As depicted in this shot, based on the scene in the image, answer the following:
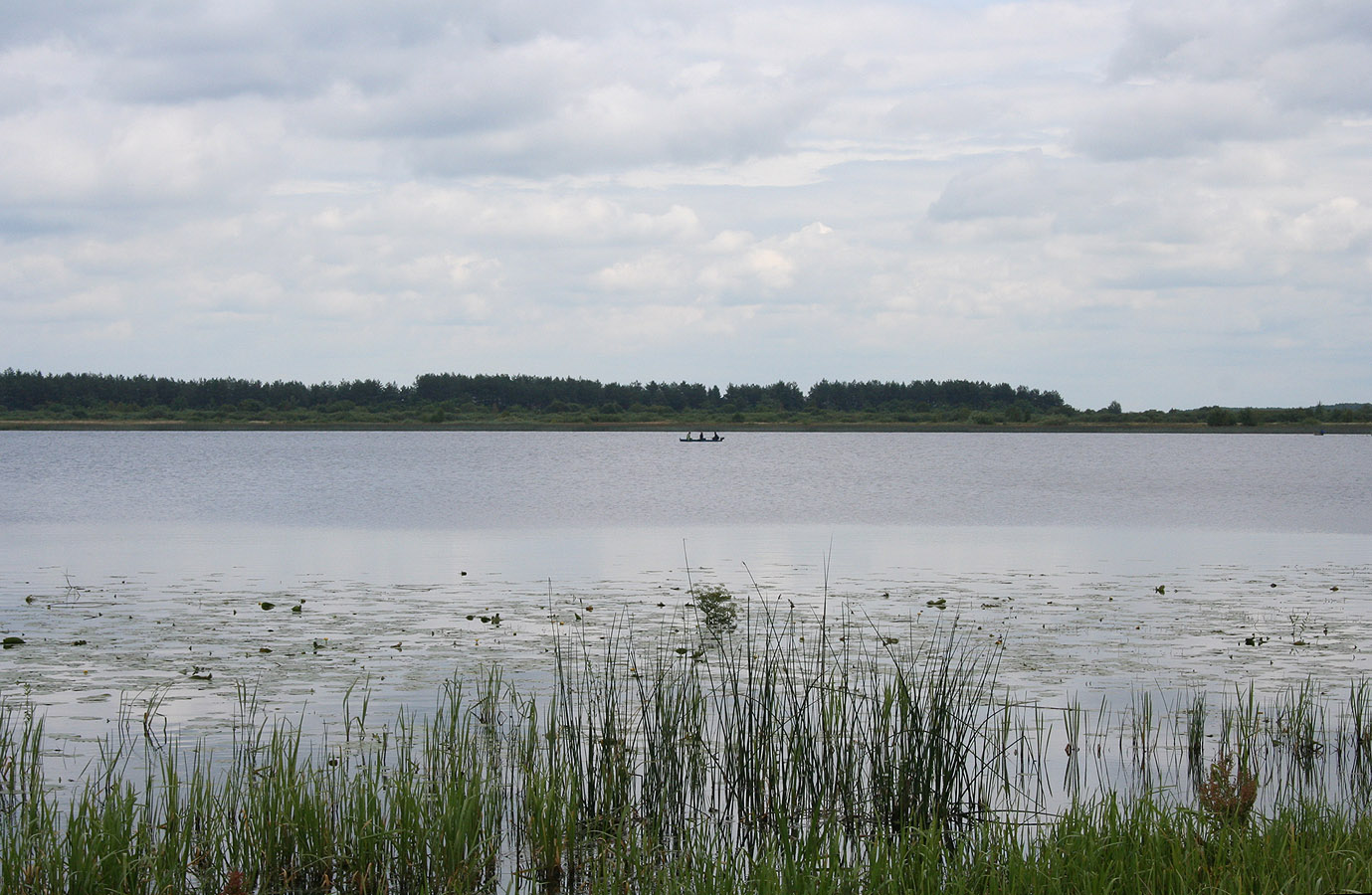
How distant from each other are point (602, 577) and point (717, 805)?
39.3ft

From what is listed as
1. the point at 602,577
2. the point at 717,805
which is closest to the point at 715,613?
the point at 717,805

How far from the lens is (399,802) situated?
6.76 m

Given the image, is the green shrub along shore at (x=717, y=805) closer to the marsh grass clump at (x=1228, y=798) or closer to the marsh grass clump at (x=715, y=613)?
the marsh grass clump at (x=1228, y=798)

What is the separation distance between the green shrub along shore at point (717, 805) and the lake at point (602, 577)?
159 centimetres

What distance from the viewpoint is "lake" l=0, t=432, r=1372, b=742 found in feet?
39.7

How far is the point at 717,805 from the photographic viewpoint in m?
8.25

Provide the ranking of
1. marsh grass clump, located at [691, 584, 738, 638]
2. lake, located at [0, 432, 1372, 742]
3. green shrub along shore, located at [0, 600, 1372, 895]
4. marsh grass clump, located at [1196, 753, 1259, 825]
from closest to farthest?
green shrub along shore, located at [0, 600, 1372, 895] < marsh grass clump, located at [1196, 753, 1259, 825] < lake, located at [0, 432, 1372, 742] < marsh grass clump, located at [691, 584, 738, 638]

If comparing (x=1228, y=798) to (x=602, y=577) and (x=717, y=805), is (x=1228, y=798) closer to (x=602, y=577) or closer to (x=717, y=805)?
(x=717, y=805)

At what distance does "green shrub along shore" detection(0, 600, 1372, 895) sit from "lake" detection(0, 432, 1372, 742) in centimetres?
159

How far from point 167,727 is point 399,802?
3.67 metres

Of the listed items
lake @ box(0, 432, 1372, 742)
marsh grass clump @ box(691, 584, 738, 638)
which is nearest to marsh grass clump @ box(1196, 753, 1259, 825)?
lake @ box(0, 432, 1372, 742)

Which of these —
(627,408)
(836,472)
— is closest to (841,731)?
(836,472)

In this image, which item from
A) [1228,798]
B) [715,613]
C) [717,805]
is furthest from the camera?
[715,613]

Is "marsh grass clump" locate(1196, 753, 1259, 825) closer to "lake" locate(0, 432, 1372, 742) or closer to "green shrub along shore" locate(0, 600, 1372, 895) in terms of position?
"green shrub along shore" locate(0, 600, 1372, 895)
